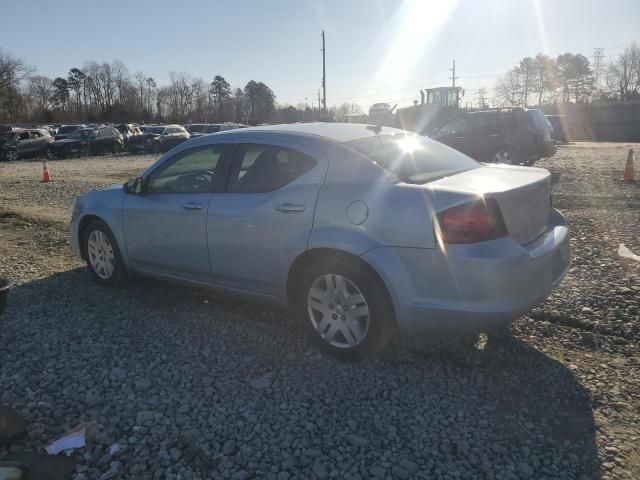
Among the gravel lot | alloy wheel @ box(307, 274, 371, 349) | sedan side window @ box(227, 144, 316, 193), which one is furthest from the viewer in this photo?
sedan side window @ box(227, 144, 316, 193)

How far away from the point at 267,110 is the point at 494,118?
77537mm

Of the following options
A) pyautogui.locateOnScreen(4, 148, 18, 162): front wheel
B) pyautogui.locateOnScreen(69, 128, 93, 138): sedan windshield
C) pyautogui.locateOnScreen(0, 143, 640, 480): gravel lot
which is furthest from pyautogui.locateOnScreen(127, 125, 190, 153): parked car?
pyautogui.locateOnScreen(0, 143, 640, 480): gravel lot

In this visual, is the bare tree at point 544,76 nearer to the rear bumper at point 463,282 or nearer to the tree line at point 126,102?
the tree line at point 126,102

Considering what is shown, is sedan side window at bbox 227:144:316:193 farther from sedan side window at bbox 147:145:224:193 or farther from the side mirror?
the side mirror

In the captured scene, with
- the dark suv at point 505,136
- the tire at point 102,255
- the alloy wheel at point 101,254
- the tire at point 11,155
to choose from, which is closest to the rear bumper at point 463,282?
the tire at point 102,255

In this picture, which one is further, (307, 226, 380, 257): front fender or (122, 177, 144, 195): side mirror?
(122, 177, 144, 195): side mirror

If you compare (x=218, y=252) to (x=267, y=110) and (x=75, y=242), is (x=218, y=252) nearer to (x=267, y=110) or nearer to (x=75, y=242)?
(x=75, y=242)

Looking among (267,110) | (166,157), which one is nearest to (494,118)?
(166,157)

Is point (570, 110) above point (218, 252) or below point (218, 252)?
above

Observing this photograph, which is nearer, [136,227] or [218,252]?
[218,252]

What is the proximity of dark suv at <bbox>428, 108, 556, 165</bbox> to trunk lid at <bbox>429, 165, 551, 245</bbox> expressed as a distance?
11.1 meters

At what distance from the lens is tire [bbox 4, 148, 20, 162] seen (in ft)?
87.7

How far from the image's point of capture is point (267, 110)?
88.9 metres

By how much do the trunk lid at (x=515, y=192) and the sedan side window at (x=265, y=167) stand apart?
1.02 m
